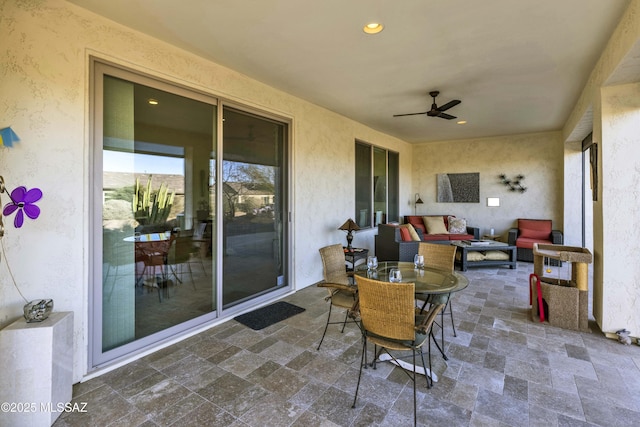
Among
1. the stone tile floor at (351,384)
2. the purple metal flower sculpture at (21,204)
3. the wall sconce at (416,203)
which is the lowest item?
the stone tile floor at (351,384)

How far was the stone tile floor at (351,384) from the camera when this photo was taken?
185cm

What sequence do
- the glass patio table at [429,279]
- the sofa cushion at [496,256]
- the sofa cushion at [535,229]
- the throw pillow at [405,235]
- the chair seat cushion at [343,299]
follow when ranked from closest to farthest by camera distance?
the glass patio table at [429,279] < the chair seat cushion at [343,299] < the throw pillow at [405,235] < the sofa cushion at [496,256] < the sofa cushion at [535,229]

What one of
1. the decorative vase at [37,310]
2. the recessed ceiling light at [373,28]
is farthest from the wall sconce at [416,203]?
the decorative vase at [37,310]

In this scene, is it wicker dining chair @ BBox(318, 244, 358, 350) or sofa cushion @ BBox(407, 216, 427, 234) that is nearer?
wicker dining chair @ BBox(318, 244, 358, 350)

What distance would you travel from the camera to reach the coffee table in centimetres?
546

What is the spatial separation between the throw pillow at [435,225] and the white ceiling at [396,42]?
3216 mm

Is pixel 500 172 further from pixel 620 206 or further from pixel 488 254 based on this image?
pixel 620 206

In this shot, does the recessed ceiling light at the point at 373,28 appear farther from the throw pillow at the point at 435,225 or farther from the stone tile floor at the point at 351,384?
the throw pillow at the point at 435,225

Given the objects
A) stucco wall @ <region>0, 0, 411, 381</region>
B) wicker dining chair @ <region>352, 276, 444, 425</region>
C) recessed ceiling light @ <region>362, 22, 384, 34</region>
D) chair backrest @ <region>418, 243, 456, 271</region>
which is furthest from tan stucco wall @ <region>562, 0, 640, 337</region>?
stucco wall @ <region>0, 0, 411, 381</region>

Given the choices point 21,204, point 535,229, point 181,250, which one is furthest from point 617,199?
point 21,204

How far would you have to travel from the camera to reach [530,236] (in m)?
6.39

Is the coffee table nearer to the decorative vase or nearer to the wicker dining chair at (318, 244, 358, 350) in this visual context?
the wicker dining chair at (318, 244, 358, 350)

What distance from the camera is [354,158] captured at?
5.65 meters

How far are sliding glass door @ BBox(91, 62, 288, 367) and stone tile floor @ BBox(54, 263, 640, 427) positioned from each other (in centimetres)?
36
